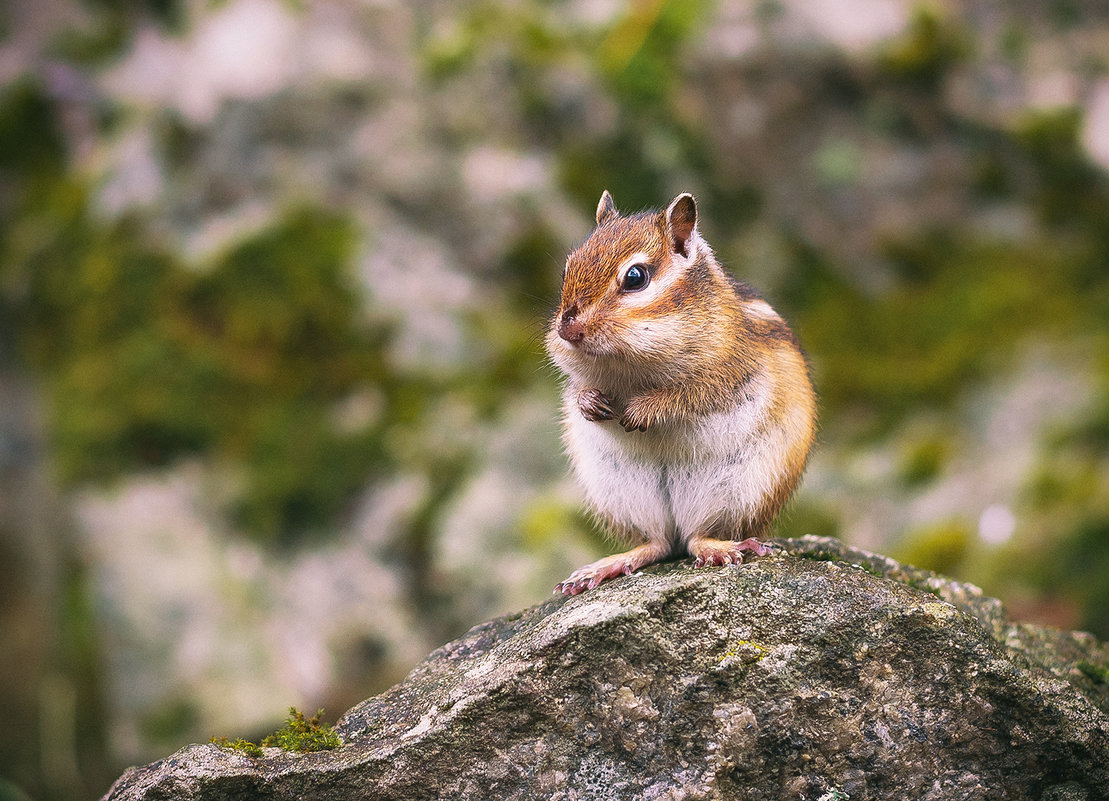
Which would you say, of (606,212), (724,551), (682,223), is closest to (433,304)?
(606,212)

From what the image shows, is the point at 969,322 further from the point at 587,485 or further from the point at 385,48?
the point at 385,48

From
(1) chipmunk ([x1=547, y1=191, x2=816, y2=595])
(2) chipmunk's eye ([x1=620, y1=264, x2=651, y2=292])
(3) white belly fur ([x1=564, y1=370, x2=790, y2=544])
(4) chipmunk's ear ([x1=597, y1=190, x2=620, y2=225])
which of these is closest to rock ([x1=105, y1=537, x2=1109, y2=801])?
(1) chipmunk ([x1=547, y1=191, x2=816, y2=595])

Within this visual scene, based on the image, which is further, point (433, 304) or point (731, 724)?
point (433, 304)

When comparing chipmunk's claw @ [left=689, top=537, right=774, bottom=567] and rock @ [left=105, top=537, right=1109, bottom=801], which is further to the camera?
chipmunk's claw @ [left=689, top=537, right=774, bottom=567]

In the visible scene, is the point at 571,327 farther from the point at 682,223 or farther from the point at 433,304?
the point at 433,304

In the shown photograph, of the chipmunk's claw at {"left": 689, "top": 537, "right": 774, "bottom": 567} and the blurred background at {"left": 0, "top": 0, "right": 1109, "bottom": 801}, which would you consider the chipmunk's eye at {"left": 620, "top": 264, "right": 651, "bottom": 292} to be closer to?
the chipmunk's claw at {"left": 689, "top": 537, "right": 774, "bottom": 567}

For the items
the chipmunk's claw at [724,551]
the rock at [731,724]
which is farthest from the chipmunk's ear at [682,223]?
the rock at [731,724]

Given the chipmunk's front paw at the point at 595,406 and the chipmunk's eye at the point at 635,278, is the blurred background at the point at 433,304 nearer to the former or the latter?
the chipmunk's front paw at the point at 595,406
